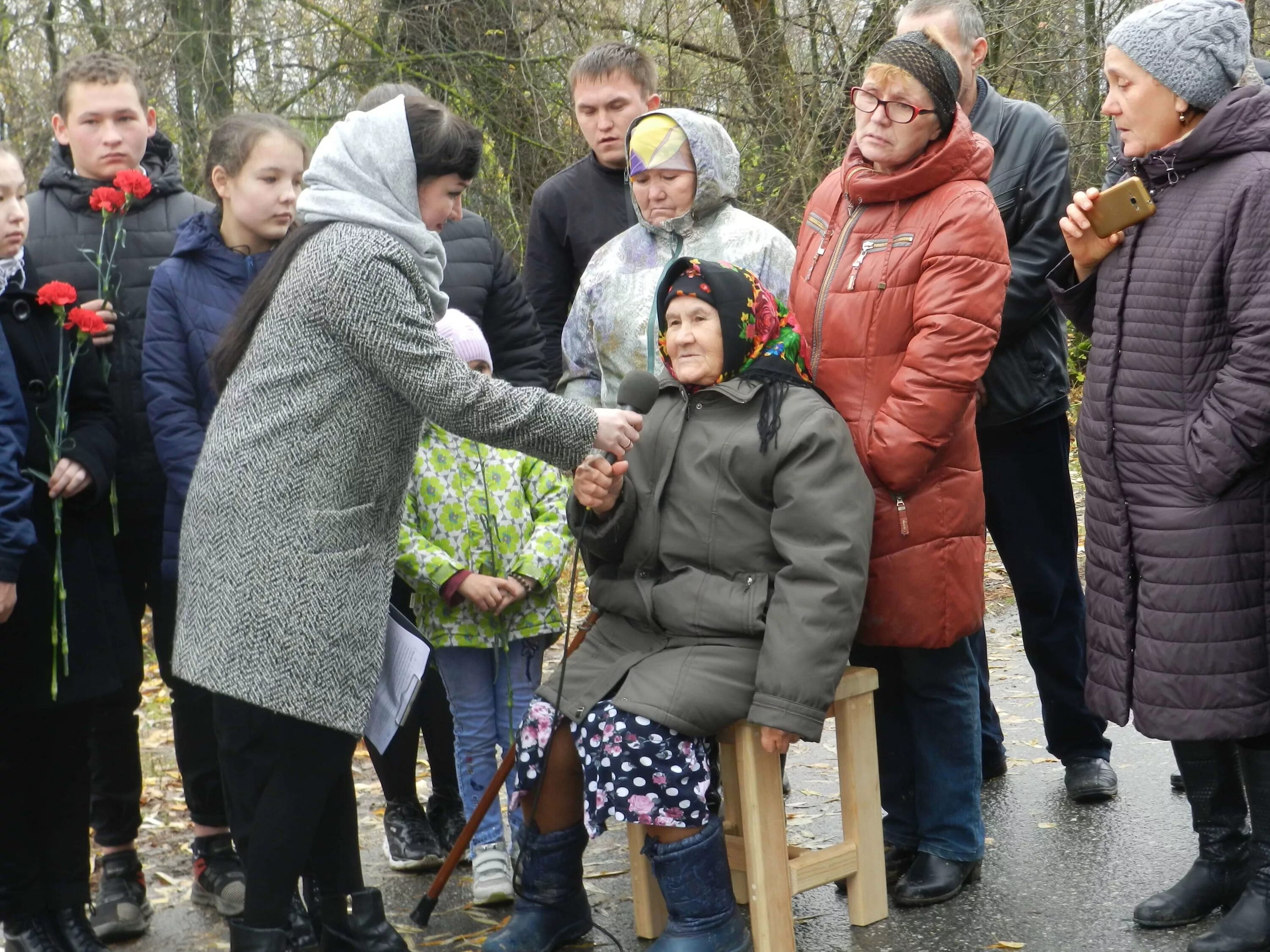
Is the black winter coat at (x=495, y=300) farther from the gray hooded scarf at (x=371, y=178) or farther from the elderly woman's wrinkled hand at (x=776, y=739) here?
the elderly woman's wrinkled hand at (x=776, y=739)

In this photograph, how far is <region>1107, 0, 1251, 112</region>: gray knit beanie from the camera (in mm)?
3580

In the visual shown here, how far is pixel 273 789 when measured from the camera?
134 inches

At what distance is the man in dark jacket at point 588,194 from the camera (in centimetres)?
515

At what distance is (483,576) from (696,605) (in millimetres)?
818

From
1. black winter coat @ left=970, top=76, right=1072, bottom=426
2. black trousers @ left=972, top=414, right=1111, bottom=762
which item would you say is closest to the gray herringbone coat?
black winter coat @ left=970, top=76, right=1072, bottom=426

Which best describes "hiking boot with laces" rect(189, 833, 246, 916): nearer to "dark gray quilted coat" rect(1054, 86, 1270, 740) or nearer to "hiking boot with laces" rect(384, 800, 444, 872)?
"hiking boot with laces" rect(384, 800, 444, 872)

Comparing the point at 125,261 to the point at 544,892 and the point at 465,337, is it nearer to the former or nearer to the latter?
the point at 465,337

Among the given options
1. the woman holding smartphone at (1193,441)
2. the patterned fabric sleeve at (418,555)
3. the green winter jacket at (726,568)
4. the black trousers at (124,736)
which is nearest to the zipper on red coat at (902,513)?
the green winter jacket at (726,568)

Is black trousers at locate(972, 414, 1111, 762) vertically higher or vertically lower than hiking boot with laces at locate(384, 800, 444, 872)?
higher

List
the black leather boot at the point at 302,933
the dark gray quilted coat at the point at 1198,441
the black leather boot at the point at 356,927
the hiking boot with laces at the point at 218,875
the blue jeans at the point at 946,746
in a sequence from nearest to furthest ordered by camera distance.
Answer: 1. the dark gray quilted coat at the point at 1198,441
2. the black leather boot at the point at 356,927
3. the black leather boot at the point at 302,933
4. the blue jeans at the point at 946,746
5. the hiking boot with laces at the point at 218,875

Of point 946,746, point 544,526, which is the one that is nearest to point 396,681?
point 544,526

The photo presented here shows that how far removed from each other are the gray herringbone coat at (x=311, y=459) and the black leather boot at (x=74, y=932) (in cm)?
102

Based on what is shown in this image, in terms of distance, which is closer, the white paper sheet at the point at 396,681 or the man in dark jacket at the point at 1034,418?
the white paper sheet at the point at 396,681

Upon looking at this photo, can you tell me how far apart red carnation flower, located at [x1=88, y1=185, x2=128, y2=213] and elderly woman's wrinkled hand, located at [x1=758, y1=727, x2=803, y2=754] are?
242 cm
